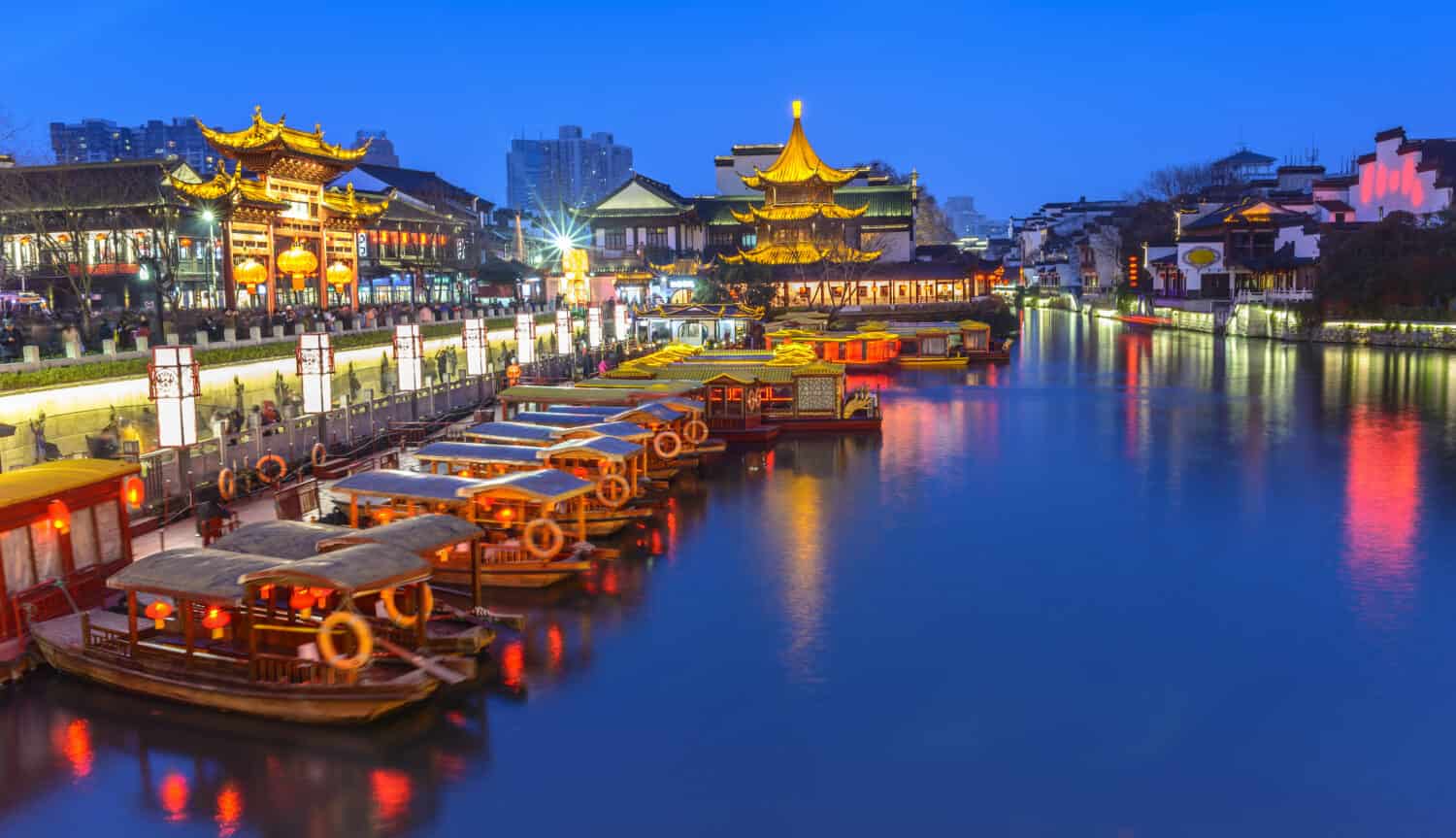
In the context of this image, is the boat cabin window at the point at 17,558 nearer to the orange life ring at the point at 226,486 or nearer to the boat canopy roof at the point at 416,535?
the boat canopy roof at the point at 416,535

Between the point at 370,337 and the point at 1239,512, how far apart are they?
90.8ft

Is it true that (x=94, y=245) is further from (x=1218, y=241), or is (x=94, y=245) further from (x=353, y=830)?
(x=1218, y=241)

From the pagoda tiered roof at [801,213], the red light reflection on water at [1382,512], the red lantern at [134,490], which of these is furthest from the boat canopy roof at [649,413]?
the pagoda tiered roof at [801,213]

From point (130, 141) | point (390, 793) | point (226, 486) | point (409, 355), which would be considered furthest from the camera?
point (130, 141)

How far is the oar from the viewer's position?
599 inches

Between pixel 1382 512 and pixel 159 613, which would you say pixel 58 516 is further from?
pixel 1382 512

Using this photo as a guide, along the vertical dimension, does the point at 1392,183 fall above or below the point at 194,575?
above

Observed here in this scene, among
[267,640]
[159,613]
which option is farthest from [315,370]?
[267,640]

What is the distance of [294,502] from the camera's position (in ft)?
73.2

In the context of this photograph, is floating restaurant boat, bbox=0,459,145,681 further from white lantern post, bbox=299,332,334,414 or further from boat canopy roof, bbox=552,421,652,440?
boat canopy roof, bbox=552,421,652,440

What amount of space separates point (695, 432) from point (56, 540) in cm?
1937

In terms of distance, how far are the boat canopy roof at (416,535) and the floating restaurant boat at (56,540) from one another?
3759mm

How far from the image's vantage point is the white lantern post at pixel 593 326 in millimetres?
52469

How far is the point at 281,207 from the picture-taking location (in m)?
37.5
